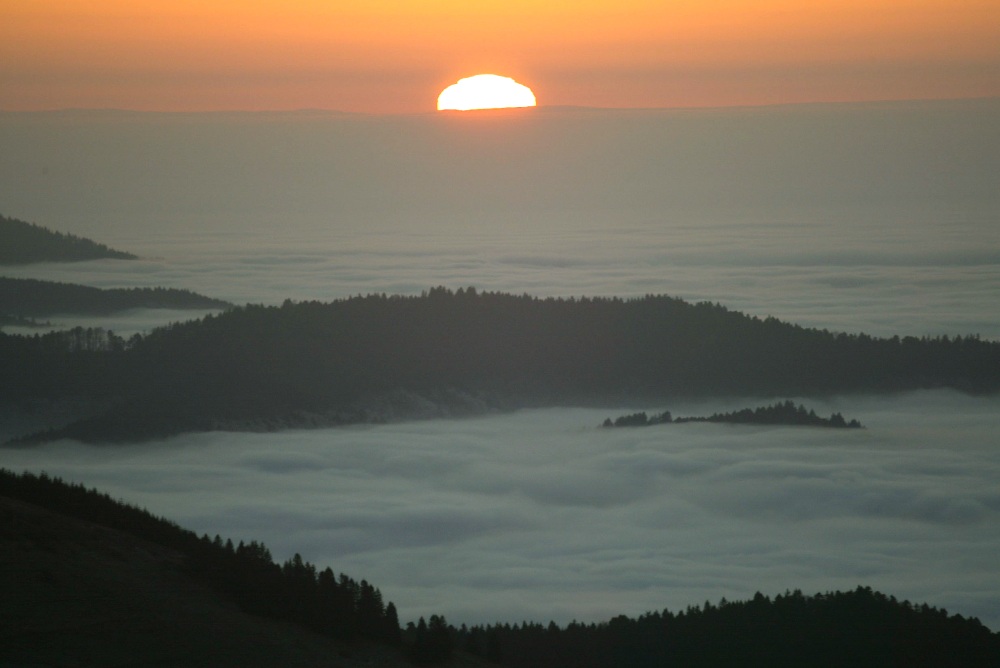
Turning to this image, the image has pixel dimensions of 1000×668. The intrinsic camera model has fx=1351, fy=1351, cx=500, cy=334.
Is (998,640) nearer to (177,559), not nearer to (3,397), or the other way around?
(177,559)

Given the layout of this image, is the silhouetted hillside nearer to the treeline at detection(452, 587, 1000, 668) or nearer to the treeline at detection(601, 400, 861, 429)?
the treeline at detection(452, 587, 1000, 668)

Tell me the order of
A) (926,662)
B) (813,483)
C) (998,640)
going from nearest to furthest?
(926,662) → (998,640) → (813,483)

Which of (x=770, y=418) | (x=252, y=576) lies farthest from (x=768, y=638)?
(x=770, y=418)

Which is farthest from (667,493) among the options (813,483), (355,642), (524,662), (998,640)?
(355,642)

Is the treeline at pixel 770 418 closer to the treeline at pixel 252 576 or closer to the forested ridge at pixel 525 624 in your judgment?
the forested ridge at pixel 525 624

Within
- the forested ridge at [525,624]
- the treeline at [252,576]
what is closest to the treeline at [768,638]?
the forested ridge at [525,624]

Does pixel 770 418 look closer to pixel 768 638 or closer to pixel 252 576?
pixel 768 638

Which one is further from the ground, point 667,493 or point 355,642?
point 667,493

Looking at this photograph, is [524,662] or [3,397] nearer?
[524,662]
